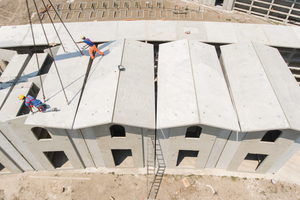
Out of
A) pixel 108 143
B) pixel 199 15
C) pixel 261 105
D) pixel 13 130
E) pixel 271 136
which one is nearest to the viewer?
pixel 13 130

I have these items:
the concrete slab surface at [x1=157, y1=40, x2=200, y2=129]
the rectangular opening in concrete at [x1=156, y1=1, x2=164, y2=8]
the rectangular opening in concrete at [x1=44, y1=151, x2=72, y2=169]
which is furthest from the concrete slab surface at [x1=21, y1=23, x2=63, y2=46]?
the rectangular opening in concrete at [x1=156, y1=1, x2=164, y2=8]

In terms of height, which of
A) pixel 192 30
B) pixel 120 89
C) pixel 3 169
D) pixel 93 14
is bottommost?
pixel 3 169

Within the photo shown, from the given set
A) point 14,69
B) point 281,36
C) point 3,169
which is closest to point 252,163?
point 281,36

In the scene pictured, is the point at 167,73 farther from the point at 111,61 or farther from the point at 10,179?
the point at 10,179

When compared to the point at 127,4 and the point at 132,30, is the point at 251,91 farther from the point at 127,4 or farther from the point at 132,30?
the point at 127,4

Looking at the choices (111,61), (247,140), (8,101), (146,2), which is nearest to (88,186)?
(8,101)

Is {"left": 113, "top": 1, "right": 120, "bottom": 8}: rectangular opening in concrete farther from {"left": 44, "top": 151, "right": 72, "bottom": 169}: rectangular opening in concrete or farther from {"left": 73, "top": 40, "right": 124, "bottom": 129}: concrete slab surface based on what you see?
{"left": 44, "top": 151, "right": 72, "bottom": 169}: rectangular opening in concrete
